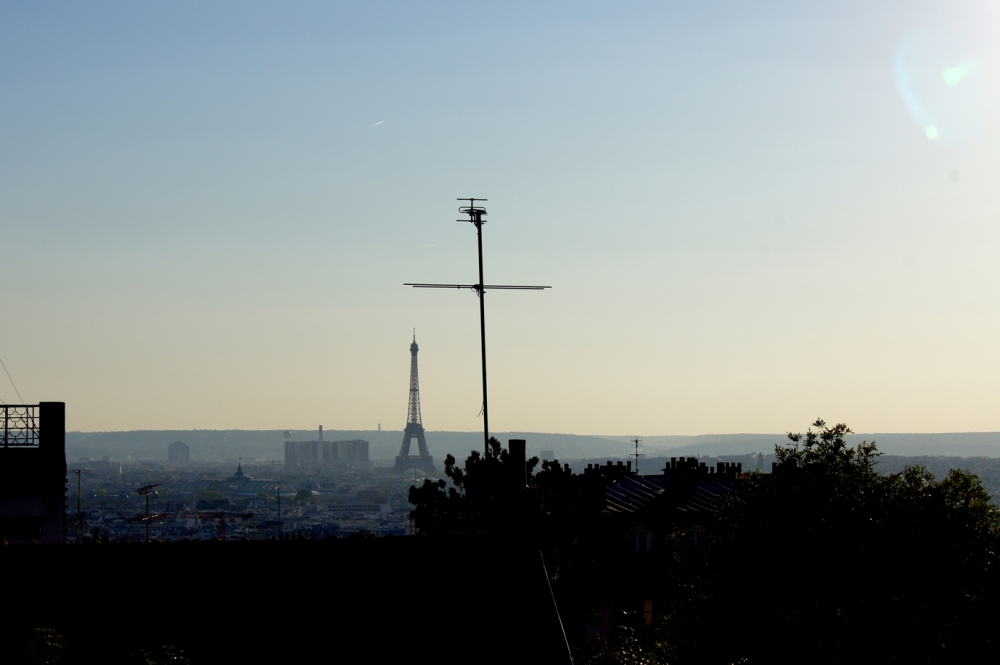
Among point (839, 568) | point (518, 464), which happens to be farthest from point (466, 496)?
point (518, 464)

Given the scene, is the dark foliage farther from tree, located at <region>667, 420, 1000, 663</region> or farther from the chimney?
the chimney

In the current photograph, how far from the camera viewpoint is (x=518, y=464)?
25.3 m

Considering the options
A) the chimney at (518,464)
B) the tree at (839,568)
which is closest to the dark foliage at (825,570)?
the tree at (839,568)

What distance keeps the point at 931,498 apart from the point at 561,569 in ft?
38.2

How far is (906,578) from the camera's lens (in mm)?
32156

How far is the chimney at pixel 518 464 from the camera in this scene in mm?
23511

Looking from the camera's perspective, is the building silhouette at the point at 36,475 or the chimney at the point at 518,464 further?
the building silhouette at the point at 36,475

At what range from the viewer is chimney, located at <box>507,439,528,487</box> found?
77.1ft

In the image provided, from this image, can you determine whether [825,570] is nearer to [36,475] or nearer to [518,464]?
[518,464]

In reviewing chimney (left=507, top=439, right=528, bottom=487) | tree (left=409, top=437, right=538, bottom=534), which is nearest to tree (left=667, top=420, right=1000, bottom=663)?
tree (left=409, top=437, right=538, bottom=534)

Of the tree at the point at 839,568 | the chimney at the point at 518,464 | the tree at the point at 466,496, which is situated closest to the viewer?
the chimney at the point at 518,464

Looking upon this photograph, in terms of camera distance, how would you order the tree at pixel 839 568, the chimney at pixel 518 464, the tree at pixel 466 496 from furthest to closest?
1. the tree at pixel 466 496
2. the tree at pixel 839 568
3. the chimney at pixel 518 464

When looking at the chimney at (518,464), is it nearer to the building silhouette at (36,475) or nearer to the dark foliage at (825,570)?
the dark foliage at (825,570)

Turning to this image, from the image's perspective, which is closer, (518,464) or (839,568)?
(518,464)
